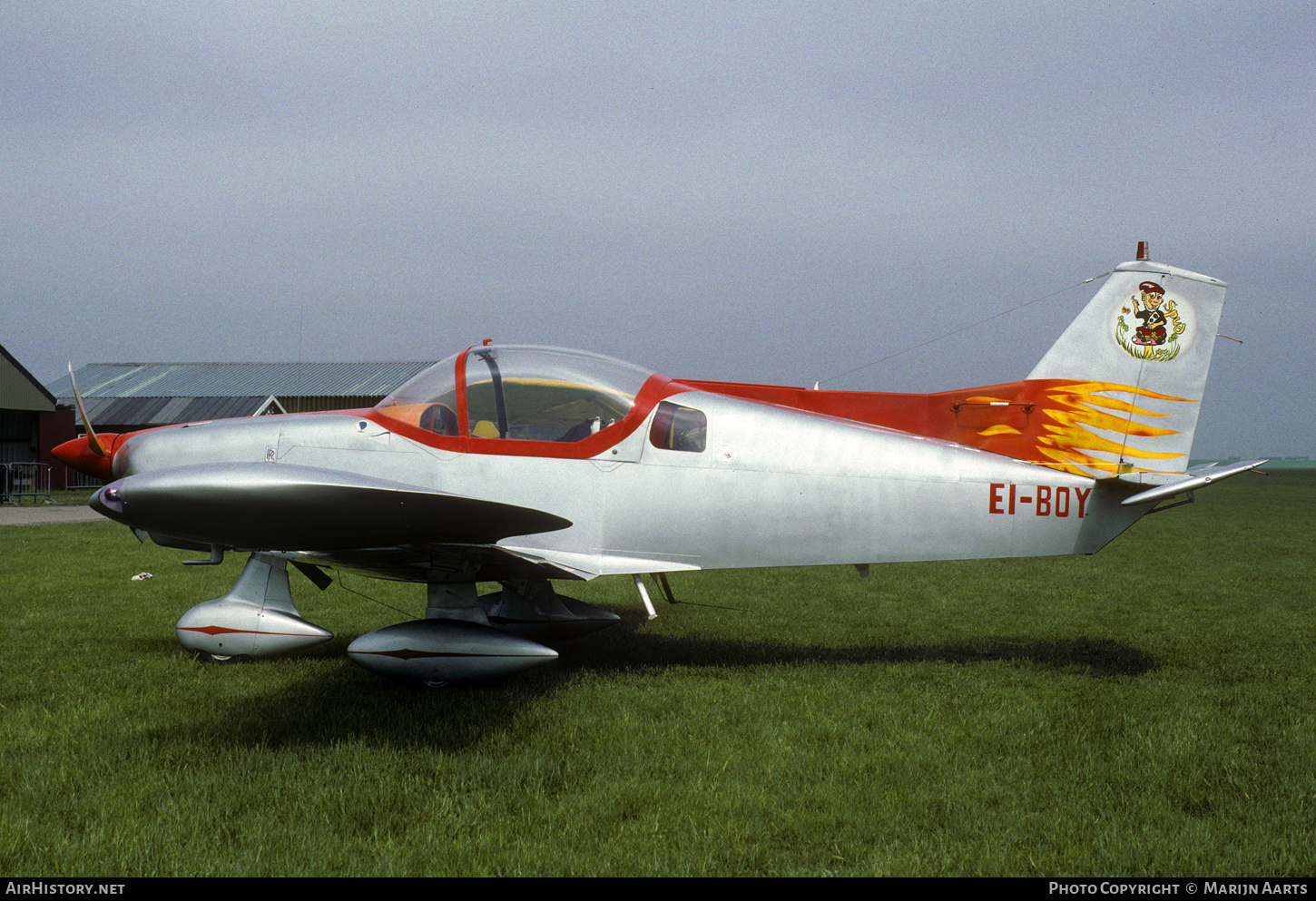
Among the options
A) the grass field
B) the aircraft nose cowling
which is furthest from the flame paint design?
the aircraft nose cowling

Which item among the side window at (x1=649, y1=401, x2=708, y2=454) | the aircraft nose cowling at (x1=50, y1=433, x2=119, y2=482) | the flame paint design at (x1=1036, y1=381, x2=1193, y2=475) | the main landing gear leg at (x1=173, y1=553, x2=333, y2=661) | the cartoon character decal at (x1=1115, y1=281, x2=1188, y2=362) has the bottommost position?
the main landing gear leg at (x1=173, y1=553, x2=333, y2=661)

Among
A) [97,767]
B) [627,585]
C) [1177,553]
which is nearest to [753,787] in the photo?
[97,767]

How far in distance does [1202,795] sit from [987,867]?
135 centimetres

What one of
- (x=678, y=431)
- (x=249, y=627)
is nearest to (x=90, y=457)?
(x=249, y=627)

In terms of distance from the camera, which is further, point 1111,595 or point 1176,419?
point 1111,595

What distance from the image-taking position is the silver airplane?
538 centimetres

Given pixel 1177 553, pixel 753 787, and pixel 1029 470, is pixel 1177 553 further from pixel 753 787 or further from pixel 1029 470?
pixel 753 787

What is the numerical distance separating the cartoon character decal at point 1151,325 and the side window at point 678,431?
311 centimetres

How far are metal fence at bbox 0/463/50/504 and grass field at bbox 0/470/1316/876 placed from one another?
22.5m

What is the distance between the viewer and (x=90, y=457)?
5.98 metres

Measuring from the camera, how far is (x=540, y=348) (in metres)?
5.70

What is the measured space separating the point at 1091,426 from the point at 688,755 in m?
3.77

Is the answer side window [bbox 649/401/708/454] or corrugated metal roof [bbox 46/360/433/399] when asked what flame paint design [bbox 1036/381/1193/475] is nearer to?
side window [bbox 649/401/708/454]

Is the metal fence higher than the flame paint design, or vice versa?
the flame paint design
